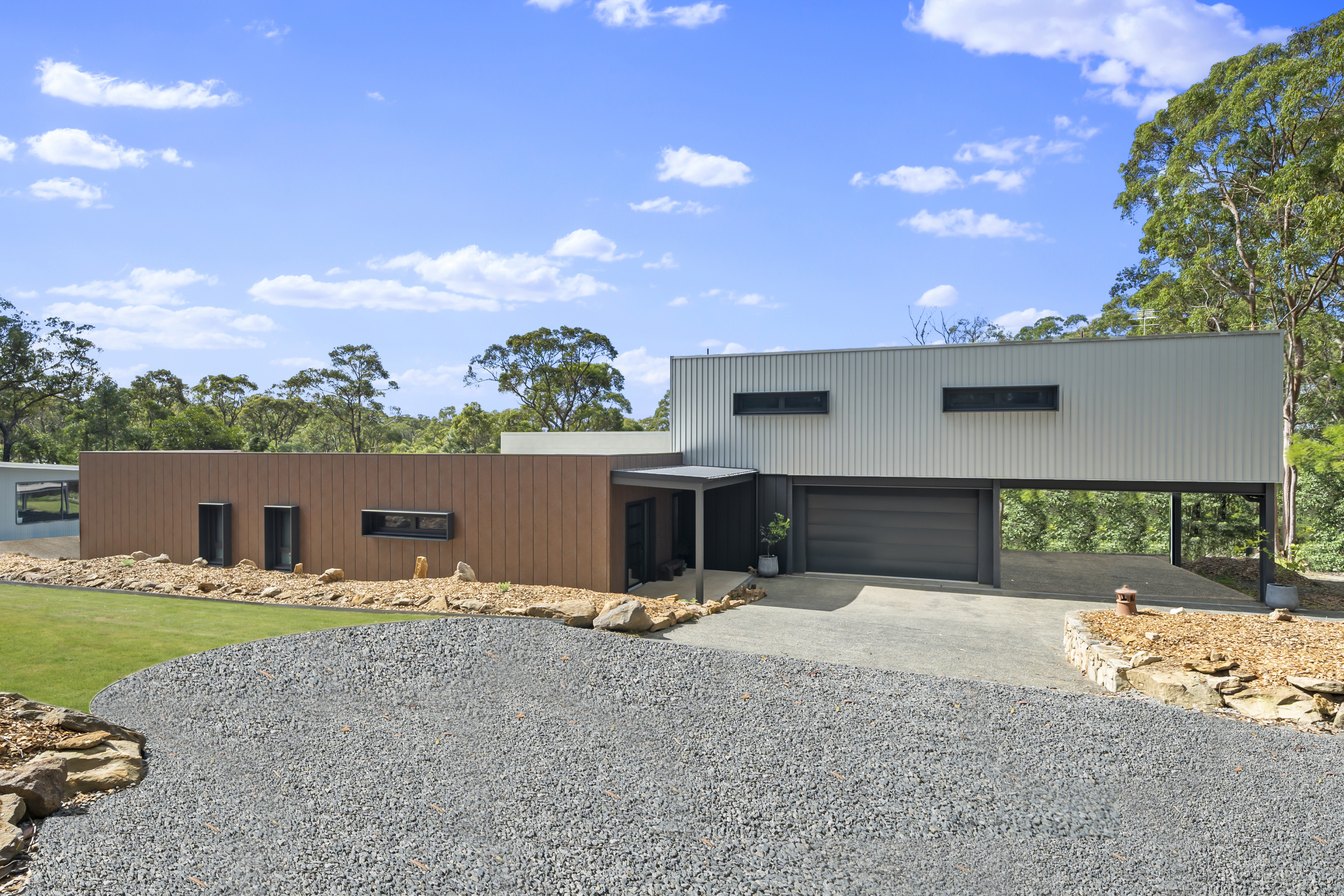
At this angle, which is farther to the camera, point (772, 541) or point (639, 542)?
point (772, 541)

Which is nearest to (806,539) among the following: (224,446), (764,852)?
(764,852)

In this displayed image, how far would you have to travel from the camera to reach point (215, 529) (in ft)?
44.6

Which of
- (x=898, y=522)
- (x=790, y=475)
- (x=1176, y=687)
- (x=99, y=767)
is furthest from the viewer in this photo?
(x=790, y=475)

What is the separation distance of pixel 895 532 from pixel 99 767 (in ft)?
40.0

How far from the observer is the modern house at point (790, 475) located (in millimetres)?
11250

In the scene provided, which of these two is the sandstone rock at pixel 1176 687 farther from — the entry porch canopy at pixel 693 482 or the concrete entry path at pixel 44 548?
the concrete entry path at pixel 44 548

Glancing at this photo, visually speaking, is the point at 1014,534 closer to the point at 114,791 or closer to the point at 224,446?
the point at 114,791

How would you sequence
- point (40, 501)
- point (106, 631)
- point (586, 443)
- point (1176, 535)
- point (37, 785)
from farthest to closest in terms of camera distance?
A: point (40, 501), point (586, 443), point (1176, 535), point (106, 631), point (37, 785)

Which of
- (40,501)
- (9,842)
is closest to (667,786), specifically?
(9,842)

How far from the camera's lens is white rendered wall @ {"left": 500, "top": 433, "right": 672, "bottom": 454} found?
52.3ft

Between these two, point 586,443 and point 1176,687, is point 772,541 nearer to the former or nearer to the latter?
point 586,443

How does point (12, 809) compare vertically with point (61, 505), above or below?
below

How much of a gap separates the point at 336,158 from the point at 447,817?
48.7 feet

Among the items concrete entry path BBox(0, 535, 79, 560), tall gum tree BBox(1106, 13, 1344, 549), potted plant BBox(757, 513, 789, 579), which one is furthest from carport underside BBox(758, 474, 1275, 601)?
concrete entry path BBox(0, 535, 79, 560)
